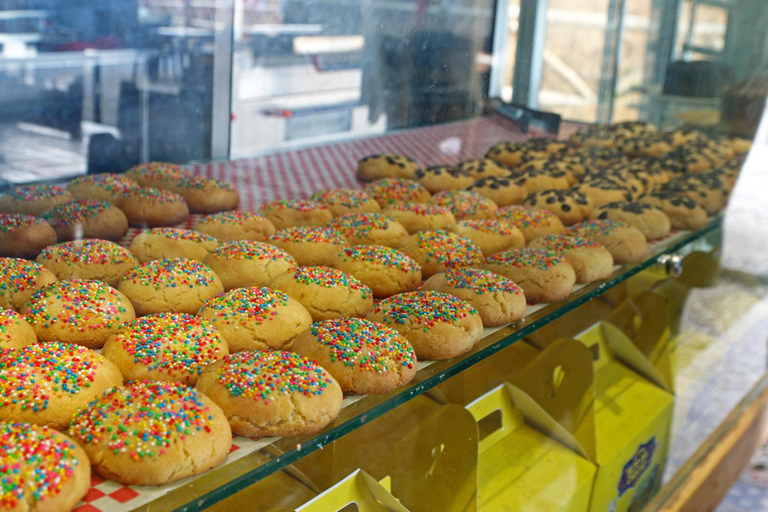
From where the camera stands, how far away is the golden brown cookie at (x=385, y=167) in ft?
8.05

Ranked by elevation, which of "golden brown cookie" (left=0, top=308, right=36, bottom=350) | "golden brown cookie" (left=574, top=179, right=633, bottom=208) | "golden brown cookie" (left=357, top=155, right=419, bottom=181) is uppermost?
"golden brown cookie" (left=357, top=155, right=419, bottom=181)

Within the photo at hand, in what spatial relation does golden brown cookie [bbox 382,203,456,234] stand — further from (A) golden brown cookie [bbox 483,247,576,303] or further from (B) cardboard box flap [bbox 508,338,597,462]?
(B) cardboard box flap [bbox 508,338,597,462]

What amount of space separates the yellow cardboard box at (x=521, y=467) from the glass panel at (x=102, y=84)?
1.13m

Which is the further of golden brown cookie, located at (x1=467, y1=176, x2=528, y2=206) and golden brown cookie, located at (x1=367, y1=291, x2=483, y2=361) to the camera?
golden brown cookie, located at (x1=467, y1=176, x2=528, y2=206)

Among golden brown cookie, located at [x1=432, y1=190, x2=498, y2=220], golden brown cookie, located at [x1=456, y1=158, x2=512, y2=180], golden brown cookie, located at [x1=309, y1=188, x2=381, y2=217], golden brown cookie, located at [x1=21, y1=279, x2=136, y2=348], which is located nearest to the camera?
golden brown cookie, located at [x1=21, y1=279, x2=136, y2=348]

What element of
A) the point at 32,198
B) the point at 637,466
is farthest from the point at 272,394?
the point at 637,466

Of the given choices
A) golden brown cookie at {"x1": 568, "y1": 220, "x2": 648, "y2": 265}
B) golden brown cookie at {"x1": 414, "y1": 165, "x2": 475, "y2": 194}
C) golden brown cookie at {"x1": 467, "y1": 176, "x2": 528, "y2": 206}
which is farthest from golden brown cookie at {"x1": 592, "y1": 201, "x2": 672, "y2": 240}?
golden brown cookie at {"x1": 414, "y1": 165, "x2": 475, "y2": 194}

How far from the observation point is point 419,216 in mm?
2352

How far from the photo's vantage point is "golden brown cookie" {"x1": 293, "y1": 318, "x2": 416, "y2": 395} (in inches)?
54.6

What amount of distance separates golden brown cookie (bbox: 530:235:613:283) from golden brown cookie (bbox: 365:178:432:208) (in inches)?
21.0

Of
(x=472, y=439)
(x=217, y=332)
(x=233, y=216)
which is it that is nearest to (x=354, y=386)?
(x=217, y=332)

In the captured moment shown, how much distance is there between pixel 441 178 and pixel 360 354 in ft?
4.64

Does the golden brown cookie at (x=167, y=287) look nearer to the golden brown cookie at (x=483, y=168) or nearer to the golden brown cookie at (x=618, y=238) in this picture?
the golden brown cookie at (x=618, y=238)

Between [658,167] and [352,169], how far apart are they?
1.70 m
